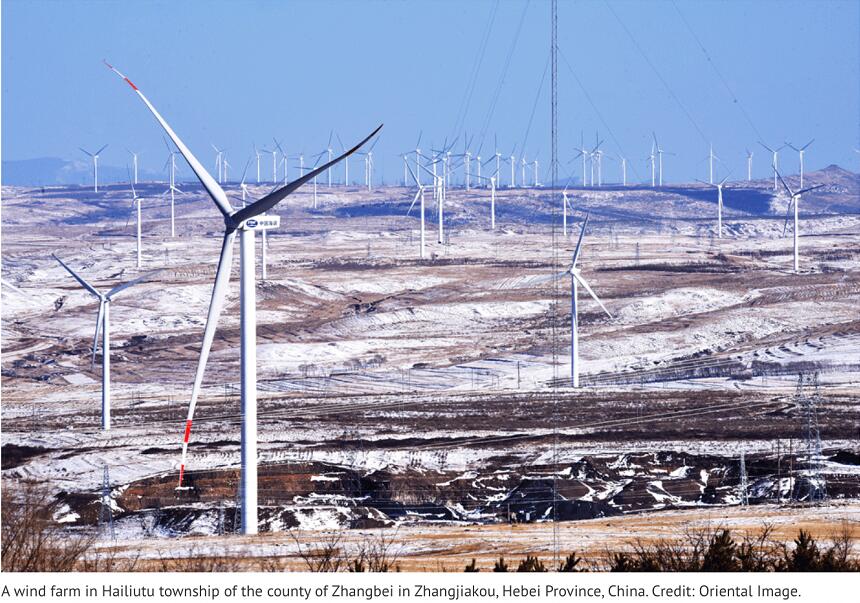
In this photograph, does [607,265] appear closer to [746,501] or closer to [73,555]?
[746,501]

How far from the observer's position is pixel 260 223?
32.8 metres

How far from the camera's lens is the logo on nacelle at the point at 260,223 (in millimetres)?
32438

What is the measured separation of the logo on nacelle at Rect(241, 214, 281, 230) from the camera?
3244 cm

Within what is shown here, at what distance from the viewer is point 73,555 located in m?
19.6

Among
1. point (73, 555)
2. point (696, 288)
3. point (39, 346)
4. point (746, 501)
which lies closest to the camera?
point (73, 555)

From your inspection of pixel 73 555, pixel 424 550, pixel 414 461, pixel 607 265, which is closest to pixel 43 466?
pixel 414 461

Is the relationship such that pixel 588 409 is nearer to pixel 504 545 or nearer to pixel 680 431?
pixel 680 431

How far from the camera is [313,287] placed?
99375 mm

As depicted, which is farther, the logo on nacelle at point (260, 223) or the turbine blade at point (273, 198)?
the logo on nacelle at point (260, 223)

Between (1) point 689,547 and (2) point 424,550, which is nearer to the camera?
(1) point 689,547
